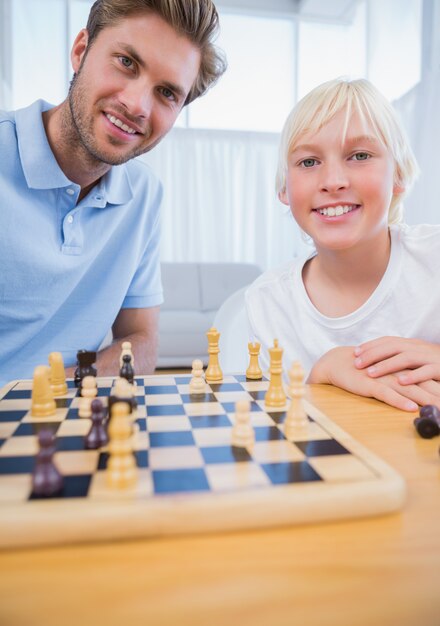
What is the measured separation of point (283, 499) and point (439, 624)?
18 centimetres

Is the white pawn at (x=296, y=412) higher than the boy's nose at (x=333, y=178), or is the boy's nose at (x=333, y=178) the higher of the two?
the boy's nose at (x=333, y=178)

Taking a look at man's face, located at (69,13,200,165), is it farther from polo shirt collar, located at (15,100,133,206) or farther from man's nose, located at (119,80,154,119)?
polo shirt collar, located at (15,100,133,206)

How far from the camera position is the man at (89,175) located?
148 centimetres

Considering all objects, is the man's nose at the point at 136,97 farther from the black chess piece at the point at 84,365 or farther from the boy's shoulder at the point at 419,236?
the boy's shoulder at the point at 419,236

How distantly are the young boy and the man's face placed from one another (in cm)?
40

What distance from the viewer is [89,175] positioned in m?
1.67

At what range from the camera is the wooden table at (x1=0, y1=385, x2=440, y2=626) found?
425 millimetres

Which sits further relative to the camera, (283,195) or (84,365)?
(283,195)

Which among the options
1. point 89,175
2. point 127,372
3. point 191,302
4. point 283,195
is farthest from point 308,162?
point 191,302

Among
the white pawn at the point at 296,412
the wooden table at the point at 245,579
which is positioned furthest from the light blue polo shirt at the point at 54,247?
the wooden table at the point at 245,579

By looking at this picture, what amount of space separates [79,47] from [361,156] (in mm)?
1022

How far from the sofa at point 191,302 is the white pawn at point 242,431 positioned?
12.7 ft

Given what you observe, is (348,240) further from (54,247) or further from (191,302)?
(191,302)

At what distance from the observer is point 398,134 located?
152 cm
